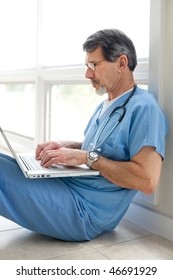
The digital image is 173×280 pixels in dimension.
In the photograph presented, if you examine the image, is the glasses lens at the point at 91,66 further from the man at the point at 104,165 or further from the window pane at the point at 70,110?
the window pane at the point at 70,110

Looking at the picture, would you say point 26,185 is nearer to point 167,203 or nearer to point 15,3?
point 167,203

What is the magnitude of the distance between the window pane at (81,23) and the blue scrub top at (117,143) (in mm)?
460

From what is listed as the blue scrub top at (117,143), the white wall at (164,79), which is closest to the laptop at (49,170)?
the blue scrub top at (117,143)

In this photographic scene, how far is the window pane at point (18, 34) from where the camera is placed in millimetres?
3229

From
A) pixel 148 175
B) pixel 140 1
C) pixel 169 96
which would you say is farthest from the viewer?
pixel 140 1

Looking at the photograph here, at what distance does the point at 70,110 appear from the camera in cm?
286

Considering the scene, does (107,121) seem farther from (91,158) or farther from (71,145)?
(71,145)

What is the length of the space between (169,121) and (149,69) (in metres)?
0.29

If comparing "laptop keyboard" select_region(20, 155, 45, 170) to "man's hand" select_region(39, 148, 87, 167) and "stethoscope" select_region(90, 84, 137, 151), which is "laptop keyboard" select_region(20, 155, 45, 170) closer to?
"man's hand" select_region(39, 148, 87, 167)

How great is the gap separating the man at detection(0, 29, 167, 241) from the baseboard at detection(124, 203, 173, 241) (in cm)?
23

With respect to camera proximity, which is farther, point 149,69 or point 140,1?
point 140,1

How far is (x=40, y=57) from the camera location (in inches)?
119

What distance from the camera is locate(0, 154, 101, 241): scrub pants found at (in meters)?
1.58
